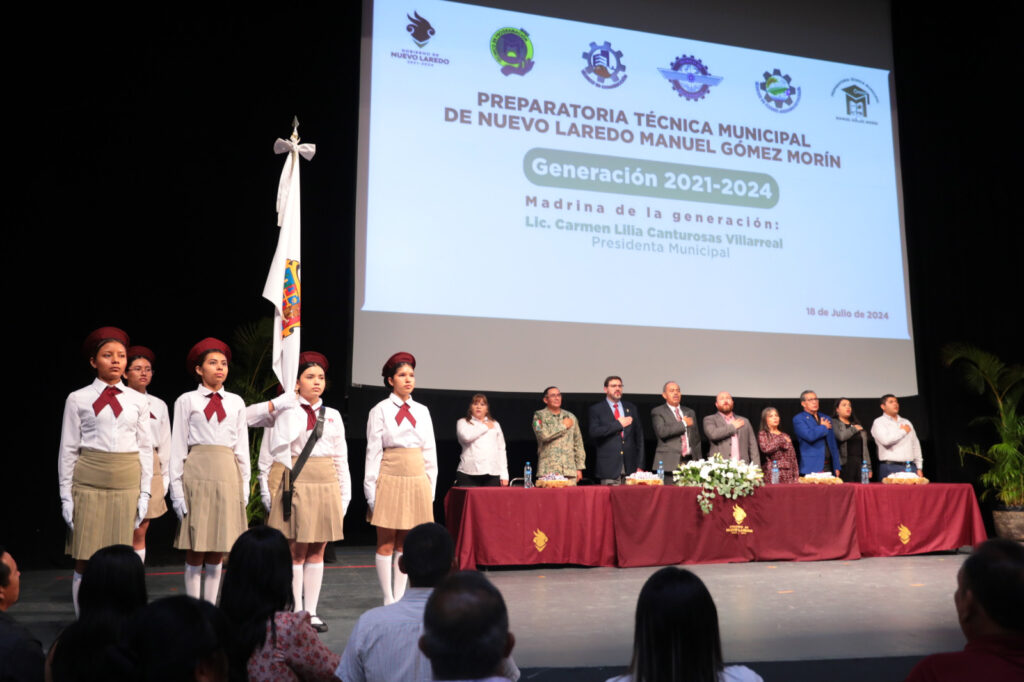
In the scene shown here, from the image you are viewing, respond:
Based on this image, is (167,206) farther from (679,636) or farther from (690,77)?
(679,636)

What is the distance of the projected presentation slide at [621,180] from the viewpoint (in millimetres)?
6773

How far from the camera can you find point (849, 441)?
7867 mm

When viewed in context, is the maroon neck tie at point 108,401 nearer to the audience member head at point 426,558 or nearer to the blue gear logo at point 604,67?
the audience member head at point 426,558

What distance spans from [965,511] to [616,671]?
5068 millimetres

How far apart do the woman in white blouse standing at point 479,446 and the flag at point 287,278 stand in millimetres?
2180

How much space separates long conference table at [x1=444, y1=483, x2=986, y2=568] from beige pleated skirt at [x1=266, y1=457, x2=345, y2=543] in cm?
166

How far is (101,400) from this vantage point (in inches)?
152

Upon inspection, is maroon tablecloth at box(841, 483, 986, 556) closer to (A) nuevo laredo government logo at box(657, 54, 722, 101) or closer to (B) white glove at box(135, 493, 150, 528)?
(A) nuevo laredo government logo at box(657, 54, 722, 101)

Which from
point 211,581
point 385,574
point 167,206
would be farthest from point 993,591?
point 167,206

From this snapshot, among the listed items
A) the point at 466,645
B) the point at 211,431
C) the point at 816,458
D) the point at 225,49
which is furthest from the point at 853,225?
the point at 466,645

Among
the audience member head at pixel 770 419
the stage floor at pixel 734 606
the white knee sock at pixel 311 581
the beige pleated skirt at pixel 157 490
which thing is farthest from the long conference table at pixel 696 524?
the beige pleated skirt at pixel 157 490

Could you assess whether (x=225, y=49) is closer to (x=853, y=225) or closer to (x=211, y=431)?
(x=211, y=431)

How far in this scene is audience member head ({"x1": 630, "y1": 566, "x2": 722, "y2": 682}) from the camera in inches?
55.5

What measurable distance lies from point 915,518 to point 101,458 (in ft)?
19.6
